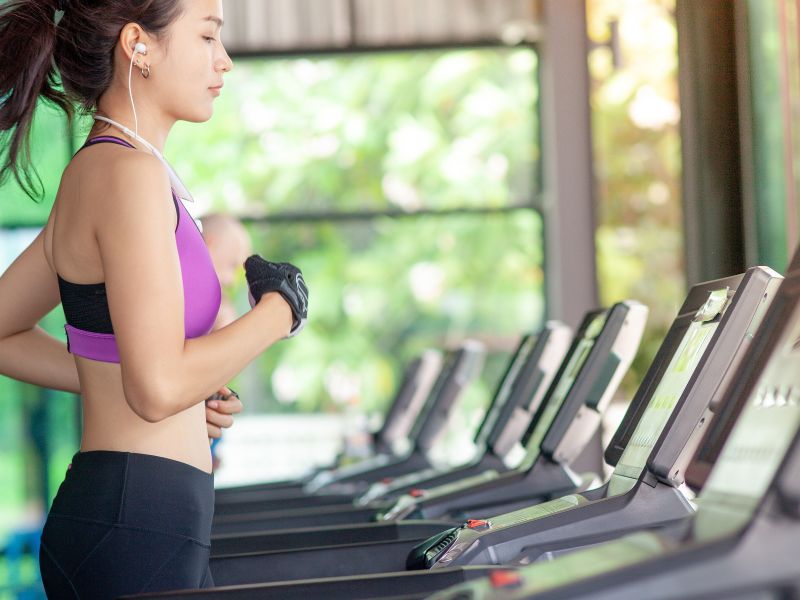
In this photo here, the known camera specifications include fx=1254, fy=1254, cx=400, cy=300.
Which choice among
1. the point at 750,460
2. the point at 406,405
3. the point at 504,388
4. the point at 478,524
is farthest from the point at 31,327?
the point at 406,405

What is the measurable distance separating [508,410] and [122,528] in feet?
7.43

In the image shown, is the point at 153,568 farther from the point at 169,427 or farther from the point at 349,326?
the point at 349,326

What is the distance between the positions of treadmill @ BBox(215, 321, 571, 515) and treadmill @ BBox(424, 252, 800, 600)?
234 cm

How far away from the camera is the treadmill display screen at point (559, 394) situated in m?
2.97

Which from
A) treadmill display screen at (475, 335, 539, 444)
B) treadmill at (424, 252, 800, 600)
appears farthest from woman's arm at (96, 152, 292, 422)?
treadmill display screen at (475, 335, 539, 444)

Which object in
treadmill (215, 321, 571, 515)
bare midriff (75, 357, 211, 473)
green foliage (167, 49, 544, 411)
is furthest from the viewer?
green foliage (167, 49, 544, 411)

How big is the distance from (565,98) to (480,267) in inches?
40.7

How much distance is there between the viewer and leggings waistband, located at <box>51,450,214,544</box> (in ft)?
5.53

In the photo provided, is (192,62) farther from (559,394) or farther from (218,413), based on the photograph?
(559,394)

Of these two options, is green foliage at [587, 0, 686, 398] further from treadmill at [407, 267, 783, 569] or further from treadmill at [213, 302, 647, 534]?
treadmill at [407, 267, 783, 569]

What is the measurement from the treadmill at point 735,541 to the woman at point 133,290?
55cm

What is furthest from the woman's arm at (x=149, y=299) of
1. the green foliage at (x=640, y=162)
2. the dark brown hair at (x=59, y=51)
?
the green foliage at (x=640, y=162)

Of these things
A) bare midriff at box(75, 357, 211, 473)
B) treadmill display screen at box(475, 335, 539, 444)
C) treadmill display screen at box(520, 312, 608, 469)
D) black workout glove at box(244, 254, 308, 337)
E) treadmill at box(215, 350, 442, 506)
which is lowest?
treadmill at box(215, 350, 442, 506)

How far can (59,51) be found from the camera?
190 cm
